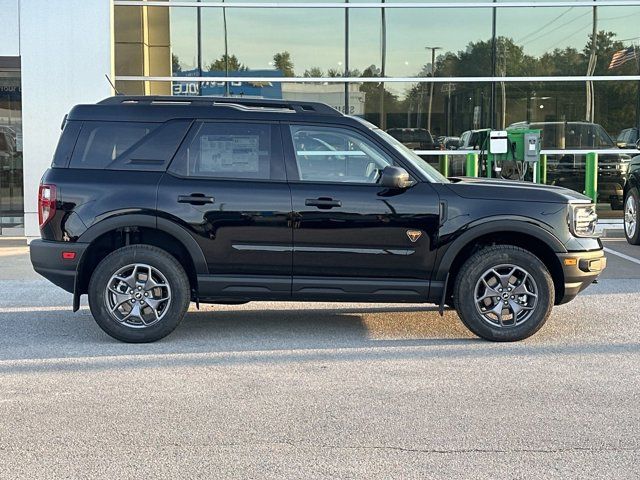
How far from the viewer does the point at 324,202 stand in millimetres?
6496

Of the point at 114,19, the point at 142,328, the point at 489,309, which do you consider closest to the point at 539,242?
the point at 489,309

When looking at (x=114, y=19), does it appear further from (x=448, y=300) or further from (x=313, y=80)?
(x=448, y=300)

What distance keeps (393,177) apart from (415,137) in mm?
8566

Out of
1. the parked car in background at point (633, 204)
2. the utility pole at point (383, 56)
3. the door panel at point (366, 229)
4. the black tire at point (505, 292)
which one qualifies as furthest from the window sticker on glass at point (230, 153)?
the utility pole at point (383, 56)

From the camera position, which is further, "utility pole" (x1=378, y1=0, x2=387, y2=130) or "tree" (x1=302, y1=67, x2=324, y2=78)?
"tree" (x1=302, y1=67, x2=324, y2=78)

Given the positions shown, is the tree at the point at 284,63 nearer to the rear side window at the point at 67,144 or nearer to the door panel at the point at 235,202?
the door panel at the point at 235,202

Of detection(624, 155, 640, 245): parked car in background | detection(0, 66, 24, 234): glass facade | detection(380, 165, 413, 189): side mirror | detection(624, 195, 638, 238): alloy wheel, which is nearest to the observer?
detection(380, 165, 413, 189): side mirror

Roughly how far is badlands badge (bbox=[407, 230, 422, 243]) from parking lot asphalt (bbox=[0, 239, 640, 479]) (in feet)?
2.74

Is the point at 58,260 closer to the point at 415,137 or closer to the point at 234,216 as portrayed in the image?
the point at 234,216

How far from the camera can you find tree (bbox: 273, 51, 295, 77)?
14781 millimetres

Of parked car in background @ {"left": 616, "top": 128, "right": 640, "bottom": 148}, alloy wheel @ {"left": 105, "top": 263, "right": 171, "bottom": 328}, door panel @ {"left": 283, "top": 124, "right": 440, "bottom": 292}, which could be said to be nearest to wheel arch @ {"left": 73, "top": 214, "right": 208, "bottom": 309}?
alloy wheel @ {"left": 105, "top": 263, "right": 171, "bottom": 328}

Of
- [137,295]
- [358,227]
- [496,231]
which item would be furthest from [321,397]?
[496,231]

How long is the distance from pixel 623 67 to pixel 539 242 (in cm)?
942

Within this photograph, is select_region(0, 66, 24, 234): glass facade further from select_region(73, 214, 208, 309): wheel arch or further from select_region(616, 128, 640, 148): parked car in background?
select_region(616, 128, 640, 148): parked car in background
